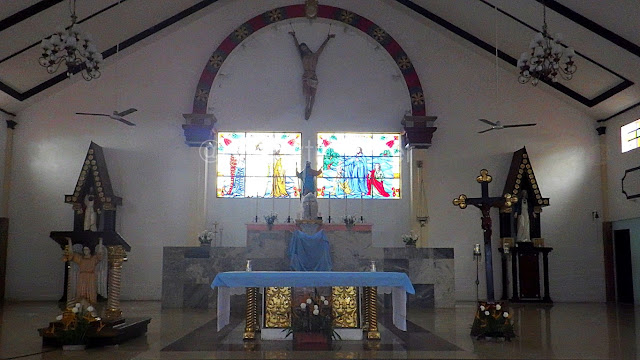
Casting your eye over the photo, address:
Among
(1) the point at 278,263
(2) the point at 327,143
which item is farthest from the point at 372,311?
(2) the point at 327,143

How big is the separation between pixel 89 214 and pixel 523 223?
10326 mm

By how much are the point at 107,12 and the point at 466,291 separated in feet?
34.8

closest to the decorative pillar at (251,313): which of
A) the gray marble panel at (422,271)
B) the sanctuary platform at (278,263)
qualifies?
the sanctuary platform at (278,263)

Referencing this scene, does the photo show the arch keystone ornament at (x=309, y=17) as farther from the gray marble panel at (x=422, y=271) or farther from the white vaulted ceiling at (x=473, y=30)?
the gray marble panel at (x=422, y=271)

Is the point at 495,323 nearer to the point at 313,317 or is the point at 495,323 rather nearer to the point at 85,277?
the point at 313,317

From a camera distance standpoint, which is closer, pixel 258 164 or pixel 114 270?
pixel 114 270

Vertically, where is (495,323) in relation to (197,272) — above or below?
below

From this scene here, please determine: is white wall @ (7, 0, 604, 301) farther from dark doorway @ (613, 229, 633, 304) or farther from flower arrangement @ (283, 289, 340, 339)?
flower arrangement @ (283, 289, 340, 339)

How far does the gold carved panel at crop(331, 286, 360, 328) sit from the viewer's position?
8.10 meters

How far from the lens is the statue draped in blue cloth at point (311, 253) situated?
10.8m

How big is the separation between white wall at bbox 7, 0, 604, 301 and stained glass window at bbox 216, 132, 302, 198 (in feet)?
0.97

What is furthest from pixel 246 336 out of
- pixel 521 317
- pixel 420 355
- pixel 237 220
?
pixel 237 220

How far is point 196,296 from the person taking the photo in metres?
12.5

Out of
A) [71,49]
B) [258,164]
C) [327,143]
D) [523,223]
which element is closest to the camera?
[71,49]
